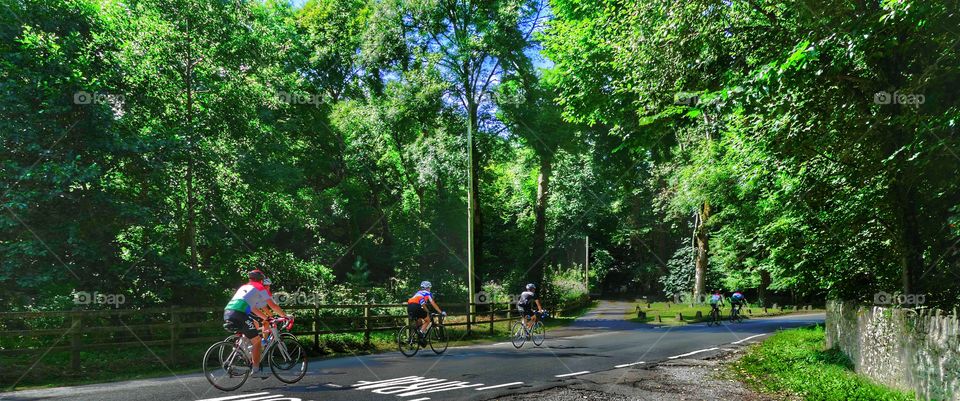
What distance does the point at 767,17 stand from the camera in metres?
12.0

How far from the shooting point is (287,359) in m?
10.4

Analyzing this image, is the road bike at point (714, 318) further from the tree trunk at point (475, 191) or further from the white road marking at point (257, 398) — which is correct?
the white road marking at point (257, 398)

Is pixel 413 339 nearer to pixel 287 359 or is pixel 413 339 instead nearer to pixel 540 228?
pixel 287 359

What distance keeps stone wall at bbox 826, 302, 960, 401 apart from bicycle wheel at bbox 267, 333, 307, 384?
9497 millimetres

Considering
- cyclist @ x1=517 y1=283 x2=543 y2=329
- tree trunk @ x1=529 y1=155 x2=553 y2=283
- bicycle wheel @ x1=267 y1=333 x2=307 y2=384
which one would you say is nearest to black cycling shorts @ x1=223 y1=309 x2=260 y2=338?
bicycle wheel @ x1=267 y1=333 x2=307 y2=384

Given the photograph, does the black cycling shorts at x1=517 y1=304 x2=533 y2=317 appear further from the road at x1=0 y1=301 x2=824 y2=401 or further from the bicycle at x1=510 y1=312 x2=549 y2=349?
the road at x1=0 y1=301 x2=824 y2=401

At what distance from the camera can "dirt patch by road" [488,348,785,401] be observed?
9523 millimetres

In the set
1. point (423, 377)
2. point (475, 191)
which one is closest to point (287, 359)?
point (423, 377)

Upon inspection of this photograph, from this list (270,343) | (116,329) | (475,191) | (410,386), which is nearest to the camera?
(410,386)

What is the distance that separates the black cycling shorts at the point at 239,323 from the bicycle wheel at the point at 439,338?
24.3 ft

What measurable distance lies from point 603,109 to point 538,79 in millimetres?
10645

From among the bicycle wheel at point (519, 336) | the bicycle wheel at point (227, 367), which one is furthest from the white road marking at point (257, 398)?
the bicycle wheel at point (519, 336)

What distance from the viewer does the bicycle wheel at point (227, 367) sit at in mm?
9633

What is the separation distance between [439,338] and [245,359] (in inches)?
314
